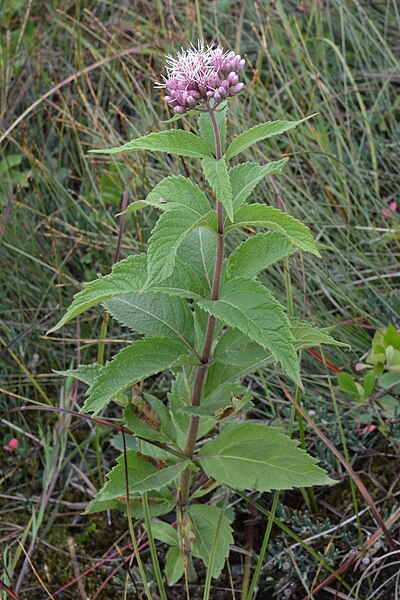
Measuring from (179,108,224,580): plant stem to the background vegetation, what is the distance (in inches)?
6.5

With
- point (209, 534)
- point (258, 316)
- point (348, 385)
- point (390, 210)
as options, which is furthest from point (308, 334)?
point (390, 210)

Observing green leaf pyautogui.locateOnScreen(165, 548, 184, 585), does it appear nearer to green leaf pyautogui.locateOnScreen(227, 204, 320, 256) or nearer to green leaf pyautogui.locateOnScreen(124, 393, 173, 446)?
green leaf pyautogui.locateOnScreen(124, 393, 173, 446)

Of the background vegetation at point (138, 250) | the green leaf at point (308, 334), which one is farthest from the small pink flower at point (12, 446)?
the green leaf at point (308, 334)

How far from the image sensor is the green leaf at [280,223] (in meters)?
1.27

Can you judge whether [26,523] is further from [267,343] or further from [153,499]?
[267,343]

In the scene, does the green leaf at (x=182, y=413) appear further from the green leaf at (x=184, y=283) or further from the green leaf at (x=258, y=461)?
the green leaf at (x=184, y=283)

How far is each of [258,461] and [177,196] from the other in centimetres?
62

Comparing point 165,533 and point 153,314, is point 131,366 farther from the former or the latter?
point 165,533

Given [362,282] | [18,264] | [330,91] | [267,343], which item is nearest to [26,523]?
[18,264]

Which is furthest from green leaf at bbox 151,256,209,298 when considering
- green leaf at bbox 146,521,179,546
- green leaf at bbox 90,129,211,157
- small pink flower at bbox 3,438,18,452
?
small pink flower at bbox 3,438,18,452

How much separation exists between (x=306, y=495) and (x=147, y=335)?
77cm

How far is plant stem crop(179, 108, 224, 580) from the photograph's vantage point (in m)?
1.38

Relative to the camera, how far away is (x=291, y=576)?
6.18ft

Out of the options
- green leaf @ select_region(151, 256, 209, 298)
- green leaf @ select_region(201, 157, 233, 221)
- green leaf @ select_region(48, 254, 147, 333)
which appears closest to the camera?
green leaf @ select_region(201, 157, 233, 221)
